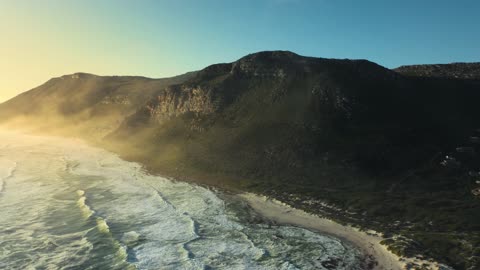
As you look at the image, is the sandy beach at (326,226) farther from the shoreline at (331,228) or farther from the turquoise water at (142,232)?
the turquoise water at (142,232)

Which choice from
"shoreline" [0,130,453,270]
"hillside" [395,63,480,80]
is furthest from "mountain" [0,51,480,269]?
"shoreline" [0,130,453,270]

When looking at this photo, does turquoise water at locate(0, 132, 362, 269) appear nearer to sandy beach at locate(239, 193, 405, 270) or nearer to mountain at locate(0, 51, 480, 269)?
sandy beach at locate(239, 193, 405, 270)

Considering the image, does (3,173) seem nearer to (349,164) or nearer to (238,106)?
(238,106)

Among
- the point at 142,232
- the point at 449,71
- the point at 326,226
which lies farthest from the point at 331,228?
the point at 449,71

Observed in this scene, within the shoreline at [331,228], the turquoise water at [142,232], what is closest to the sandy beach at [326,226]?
the shoreline at [331,228]

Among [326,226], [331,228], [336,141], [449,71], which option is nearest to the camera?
[331,228]

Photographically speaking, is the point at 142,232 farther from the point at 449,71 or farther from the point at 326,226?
the point at 449,71
